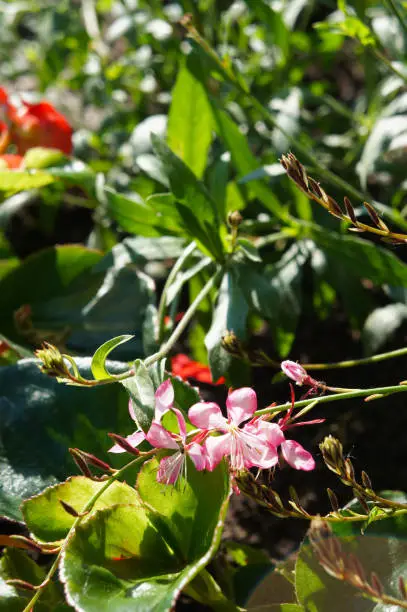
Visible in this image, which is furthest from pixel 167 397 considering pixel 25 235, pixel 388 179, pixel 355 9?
pixel 25 235

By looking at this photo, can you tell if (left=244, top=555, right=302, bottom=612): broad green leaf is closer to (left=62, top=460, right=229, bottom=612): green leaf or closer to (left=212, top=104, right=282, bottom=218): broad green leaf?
(left=62, top=460, right=229, bottom=612): green leaf

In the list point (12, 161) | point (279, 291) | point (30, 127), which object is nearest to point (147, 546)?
point (279, 291)

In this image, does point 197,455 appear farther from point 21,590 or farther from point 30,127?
point 30,127

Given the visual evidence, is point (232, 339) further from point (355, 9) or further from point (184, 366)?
point (355, 9)

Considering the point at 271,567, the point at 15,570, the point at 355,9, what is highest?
the point at 355,9

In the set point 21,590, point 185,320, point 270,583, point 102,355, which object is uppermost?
point 102,355

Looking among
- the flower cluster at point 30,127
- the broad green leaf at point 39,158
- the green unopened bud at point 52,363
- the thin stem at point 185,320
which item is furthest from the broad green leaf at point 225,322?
the flower cluster at point 30,127
